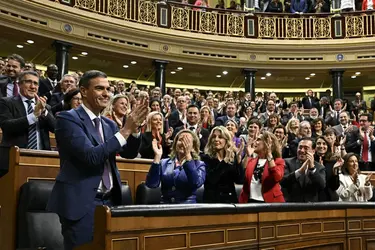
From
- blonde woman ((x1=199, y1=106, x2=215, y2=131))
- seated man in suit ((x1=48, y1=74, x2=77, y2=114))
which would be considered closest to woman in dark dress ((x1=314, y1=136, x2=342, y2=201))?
blonde woman ((x1=199, y1=106, x2=215, y2=131))

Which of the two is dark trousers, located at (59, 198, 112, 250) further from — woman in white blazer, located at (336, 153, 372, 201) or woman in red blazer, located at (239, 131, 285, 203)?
woman in white blazer, located at (336, 153, 372, 201)

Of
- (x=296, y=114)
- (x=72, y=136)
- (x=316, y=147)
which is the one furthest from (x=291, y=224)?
(x=296, y=114)

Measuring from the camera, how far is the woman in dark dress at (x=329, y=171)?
3.74 meters

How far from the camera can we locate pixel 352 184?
3959 mm

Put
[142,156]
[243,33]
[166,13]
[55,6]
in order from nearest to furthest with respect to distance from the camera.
Answer: [142,156], [55,6], [166,13], [243,33]

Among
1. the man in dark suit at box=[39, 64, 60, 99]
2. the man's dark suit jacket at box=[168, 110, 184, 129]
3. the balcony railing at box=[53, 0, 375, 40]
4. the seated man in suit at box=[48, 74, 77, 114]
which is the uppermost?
the balcony railing at box=[53, 0, 375, 40]

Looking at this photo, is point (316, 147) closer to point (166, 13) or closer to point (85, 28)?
point (85, 28)

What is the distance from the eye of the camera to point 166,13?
11.0 metres

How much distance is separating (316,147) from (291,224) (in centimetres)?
161

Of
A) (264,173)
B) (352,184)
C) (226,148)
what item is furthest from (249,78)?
(226,148)

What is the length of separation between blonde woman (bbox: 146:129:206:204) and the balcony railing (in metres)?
8.10

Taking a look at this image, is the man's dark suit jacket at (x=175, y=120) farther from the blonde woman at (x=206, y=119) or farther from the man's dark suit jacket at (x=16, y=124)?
the man's dark suit jacket at (x=16, y=124)

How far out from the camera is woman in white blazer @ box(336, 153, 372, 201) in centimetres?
393

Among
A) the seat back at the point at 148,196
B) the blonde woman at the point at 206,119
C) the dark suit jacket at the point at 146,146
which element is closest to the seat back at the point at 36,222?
the seat back at the point at 148,196
